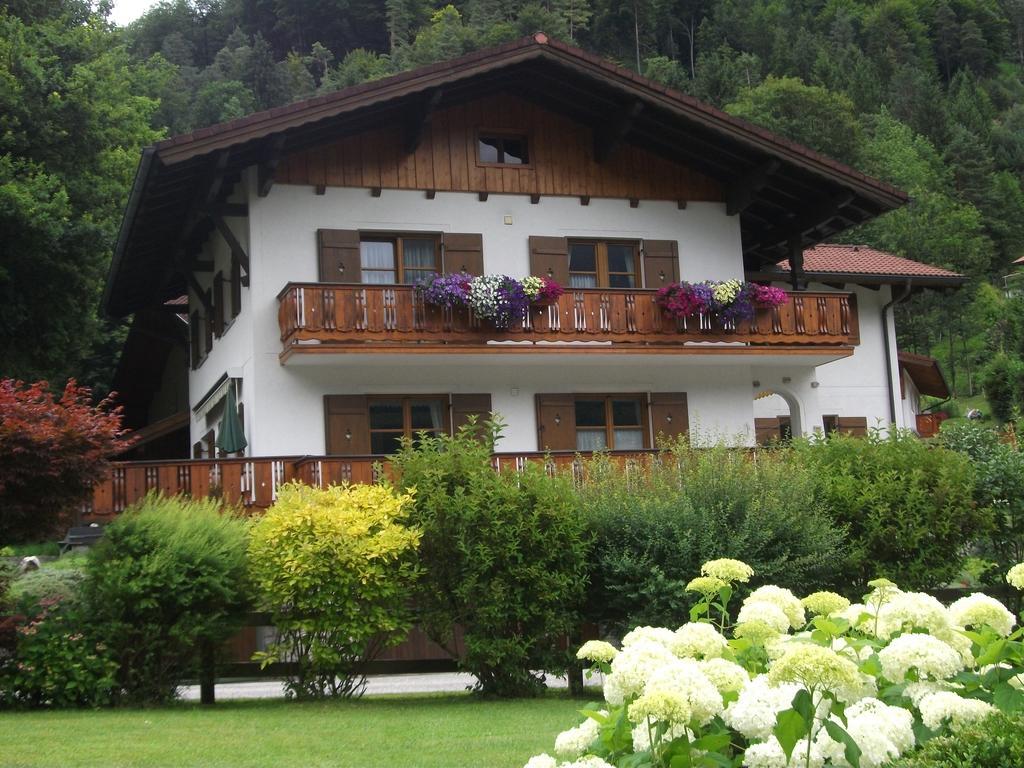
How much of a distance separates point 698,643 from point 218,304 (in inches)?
863

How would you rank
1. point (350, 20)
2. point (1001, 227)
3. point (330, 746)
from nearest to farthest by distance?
point (330, 746) < point (1001, 227) < point (350, 20)

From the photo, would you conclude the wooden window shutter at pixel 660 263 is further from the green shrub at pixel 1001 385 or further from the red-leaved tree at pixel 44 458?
the green shrub at pixel 1001 385

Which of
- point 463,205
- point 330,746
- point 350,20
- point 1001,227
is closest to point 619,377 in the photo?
point 463,205

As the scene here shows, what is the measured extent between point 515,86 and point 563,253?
311cm

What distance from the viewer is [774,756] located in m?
4.74

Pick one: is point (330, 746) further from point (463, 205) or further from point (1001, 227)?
point (1001, 227)

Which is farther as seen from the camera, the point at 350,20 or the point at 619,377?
the point at 350,20

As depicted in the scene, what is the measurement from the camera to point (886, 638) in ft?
18.6

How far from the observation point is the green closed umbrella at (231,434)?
22.4m

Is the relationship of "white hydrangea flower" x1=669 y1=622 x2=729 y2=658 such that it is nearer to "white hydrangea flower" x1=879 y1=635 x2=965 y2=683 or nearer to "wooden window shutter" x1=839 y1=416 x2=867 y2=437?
"white hydrangea flower" x1=879 y1=635 x2=965 y2=683

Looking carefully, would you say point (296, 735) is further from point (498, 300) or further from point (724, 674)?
point (498, 300)

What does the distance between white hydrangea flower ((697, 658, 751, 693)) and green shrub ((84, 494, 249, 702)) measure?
9.92 metres

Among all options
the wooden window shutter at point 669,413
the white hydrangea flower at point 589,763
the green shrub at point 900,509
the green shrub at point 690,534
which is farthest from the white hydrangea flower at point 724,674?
the wooden window shutter at point 669,413

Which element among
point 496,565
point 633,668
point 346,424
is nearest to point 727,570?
point 633,668
